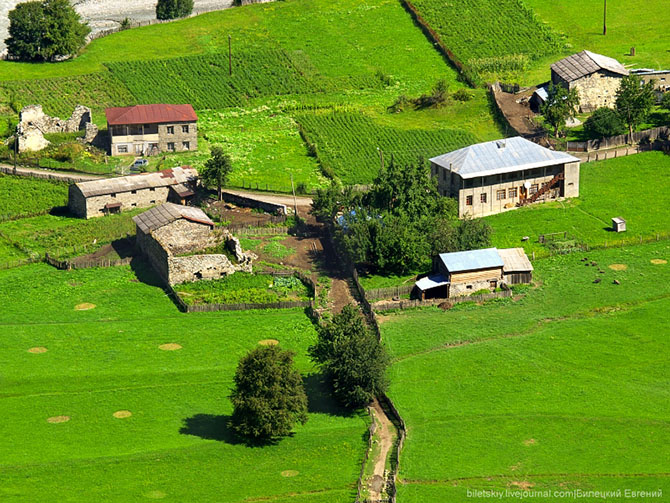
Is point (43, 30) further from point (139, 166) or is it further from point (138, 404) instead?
point (138, 404)

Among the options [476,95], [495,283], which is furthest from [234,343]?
[476,95]

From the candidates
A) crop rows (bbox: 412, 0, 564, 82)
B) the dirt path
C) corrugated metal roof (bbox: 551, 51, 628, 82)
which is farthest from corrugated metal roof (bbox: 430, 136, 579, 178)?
the dirt path

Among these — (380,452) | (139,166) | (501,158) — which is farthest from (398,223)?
(139,166)

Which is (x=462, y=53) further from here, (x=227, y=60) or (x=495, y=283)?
(x=495, y=283)

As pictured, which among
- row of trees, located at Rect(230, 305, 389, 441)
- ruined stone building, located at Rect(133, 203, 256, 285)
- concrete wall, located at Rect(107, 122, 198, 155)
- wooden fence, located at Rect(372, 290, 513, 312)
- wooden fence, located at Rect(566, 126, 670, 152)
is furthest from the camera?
concrete wall, located at Rect(107, 122, 198, 155)

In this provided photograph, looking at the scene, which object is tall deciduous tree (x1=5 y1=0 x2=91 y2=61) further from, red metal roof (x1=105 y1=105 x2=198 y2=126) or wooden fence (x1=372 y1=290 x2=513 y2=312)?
wooden fence (x1=372 y1=290 x2=513 y2=312)

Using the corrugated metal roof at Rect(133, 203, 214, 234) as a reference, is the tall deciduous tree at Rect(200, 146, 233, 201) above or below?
above
